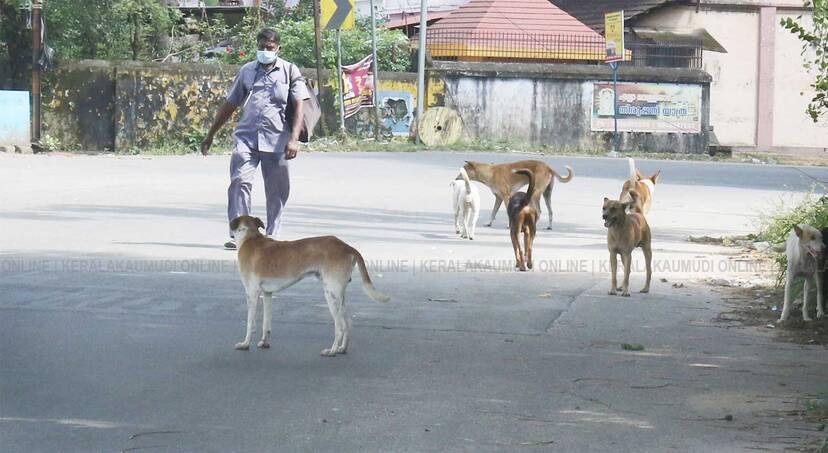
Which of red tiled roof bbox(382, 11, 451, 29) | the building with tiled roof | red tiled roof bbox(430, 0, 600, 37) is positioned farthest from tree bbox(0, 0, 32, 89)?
red tiled roof bbox(382, 11, 451, 29)

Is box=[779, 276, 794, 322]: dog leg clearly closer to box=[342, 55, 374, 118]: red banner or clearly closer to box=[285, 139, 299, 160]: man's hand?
box=[285, 139, 299, 160]: man's hand

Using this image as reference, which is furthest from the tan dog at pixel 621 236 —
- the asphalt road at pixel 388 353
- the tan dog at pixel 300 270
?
the tan dog at pixel 300 270

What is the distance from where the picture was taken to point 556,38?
42719mm

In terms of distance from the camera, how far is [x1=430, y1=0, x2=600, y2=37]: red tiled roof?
43156 mm

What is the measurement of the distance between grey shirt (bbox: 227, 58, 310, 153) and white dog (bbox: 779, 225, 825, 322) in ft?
16.0

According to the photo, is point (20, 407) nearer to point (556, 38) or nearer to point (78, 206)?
point (78, 206)

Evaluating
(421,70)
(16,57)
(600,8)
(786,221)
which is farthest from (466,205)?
(600,8)

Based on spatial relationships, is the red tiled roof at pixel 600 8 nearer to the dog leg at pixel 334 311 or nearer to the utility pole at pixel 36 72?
the utility pole at pixel 36 72

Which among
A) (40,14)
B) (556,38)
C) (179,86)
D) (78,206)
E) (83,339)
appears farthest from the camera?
(556,38)

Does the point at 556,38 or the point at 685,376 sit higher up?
the point at 556,38

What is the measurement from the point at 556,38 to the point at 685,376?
35787 millimetres

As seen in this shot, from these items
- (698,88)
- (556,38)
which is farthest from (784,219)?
(556,38)

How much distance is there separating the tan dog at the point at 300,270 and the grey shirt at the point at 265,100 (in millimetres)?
4343

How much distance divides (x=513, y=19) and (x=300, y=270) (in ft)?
121
